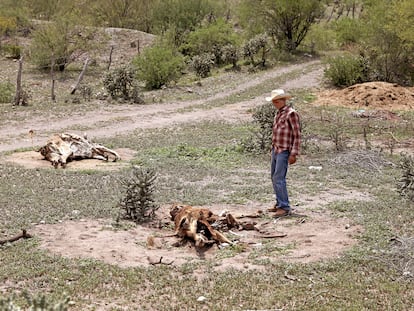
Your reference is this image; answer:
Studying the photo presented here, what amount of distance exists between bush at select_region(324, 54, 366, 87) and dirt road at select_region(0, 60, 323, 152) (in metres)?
1.77

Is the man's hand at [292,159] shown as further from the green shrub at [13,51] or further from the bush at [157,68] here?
the green shrub at [13,51]

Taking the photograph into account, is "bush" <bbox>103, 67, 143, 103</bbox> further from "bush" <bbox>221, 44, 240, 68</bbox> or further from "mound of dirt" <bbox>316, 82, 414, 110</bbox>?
"bush" <bbox>221, 44, 240, 68</bbox>

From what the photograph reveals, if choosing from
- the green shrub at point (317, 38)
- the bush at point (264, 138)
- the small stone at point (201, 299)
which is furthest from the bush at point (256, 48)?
the small stone at point (201, 299)

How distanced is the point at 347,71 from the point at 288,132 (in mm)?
14741

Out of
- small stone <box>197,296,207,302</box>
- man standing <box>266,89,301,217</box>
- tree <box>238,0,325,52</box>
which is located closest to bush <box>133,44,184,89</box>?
tree <box>238,0,325,52</box>

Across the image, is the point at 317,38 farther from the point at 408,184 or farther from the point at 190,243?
the point at 190,243

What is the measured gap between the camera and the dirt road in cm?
1382

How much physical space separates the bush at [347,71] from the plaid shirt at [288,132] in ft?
47.8

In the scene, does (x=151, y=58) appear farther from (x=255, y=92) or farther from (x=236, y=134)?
(x=236, y=134)

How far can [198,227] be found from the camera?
6.24m

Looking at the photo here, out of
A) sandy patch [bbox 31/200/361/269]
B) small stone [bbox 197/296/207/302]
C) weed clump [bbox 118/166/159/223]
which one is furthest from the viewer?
weed clump [bbox 118/166/159/223]

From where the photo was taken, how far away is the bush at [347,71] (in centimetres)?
2072

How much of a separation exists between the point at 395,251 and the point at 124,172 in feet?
17.8

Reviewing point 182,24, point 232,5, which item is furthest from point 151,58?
point 232,5
